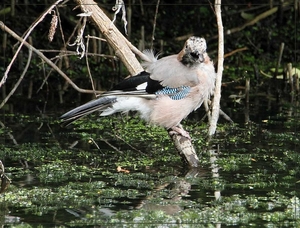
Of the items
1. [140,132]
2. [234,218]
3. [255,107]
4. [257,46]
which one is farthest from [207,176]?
[257,46]

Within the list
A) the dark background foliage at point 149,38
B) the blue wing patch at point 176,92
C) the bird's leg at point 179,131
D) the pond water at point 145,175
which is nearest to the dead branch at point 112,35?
the blue wing patch at point 176,92

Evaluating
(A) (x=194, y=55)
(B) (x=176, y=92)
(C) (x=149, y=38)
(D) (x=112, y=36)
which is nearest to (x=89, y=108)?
(D) (x=112, y=36)

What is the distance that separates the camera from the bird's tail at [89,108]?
292 inches

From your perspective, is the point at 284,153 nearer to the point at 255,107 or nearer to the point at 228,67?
the point at 255,107

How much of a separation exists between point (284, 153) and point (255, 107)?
266cm

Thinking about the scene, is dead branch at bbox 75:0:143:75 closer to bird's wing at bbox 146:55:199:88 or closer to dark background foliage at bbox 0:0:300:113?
bird's wing at bbox 146:55:199:88

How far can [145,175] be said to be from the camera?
23.2 feet

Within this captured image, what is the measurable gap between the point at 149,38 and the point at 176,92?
20.2ft

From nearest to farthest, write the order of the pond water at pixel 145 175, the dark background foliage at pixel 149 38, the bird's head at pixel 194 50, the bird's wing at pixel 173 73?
the pond water at pixel 145 175
the bird's head at pixel 194 50
the bird's wing at pixel 173 73
the dark background foliage at pixel 149 38

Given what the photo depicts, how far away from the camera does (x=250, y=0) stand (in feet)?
47.5

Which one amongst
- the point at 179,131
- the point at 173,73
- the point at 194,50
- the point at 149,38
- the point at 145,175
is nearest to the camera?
the point at 145,175

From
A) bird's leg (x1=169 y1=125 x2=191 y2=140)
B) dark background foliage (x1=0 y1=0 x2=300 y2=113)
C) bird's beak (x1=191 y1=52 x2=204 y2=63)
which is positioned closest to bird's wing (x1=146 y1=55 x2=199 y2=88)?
bird's beak (x1=191 y1=52 x2=204 y2=63)

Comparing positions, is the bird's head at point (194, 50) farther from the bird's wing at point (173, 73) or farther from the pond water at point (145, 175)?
the pond water at point (145, 175)

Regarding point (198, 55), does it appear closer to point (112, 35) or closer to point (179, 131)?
point (179, 131)
